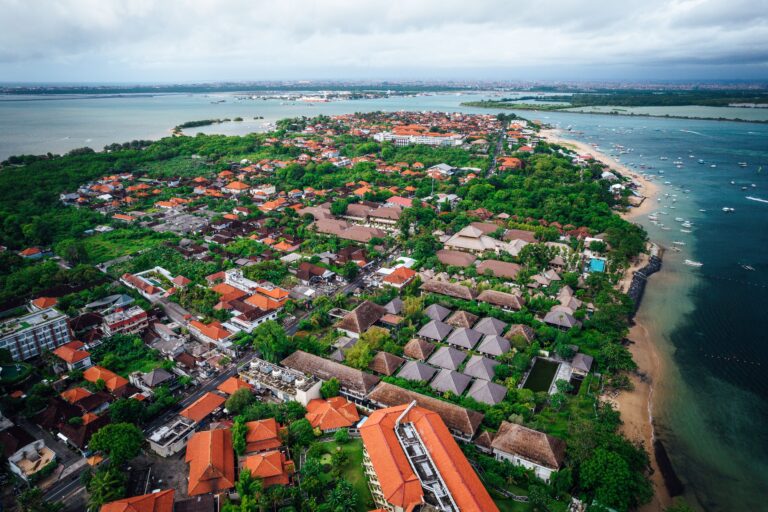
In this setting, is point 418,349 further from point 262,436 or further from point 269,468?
point 269,468

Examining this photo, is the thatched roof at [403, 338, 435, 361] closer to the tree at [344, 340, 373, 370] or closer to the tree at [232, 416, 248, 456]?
the tree at [344, 340, 373, 370]

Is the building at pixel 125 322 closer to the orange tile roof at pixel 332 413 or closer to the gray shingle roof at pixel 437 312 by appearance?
the orange tile roof at pixel 332 413

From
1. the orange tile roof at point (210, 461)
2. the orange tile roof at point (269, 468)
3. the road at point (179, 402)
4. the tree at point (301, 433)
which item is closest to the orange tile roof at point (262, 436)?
the tree at point (301, 433)

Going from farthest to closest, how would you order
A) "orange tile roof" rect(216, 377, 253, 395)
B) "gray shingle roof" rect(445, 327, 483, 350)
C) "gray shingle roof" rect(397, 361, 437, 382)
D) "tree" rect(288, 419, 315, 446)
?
"gray shingle roof" rect(445, 327, 483, 350) < "gray shingle roof" rect(397, 361, 437, 382) < "orange tile roof" rect(216, 377, 253, 395) < "tree" rect(288, 419, 315, 446)

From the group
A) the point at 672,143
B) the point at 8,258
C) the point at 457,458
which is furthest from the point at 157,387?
the point at 672,143

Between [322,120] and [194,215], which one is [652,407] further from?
[322,120]

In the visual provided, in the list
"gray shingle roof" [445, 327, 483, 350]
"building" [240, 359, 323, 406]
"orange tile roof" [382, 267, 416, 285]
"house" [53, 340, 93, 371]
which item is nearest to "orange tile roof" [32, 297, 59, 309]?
"house" [53, 340, 93, 371]
